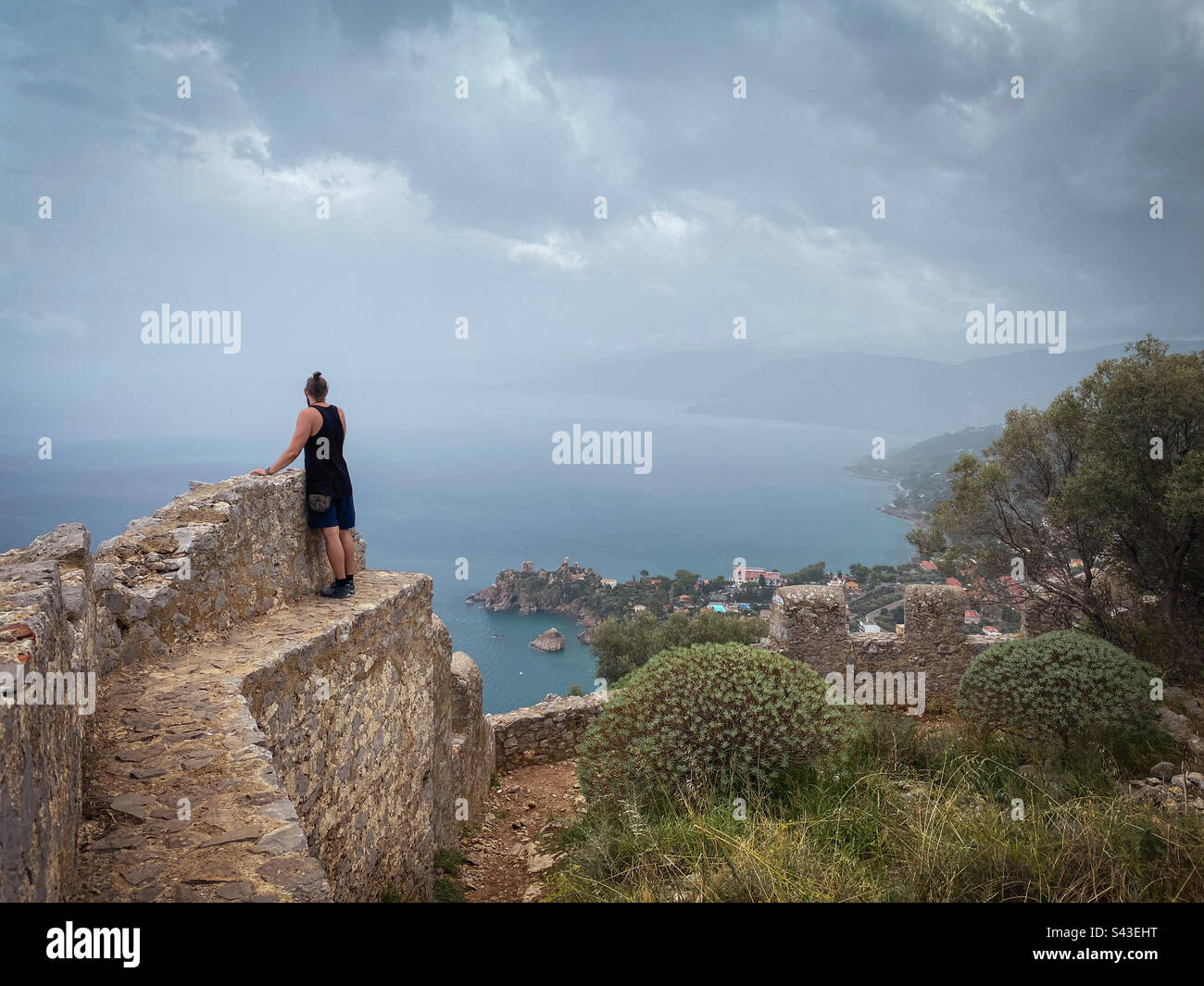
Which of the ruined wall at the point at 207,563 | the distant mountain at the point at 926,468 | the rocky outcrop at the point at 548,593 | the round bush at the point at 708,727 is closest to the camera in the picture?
the ruined wall at the point at 207,563

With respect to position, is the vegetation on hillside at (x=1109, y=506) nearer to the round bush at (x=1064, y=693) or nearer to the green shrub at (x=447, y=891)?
the round bush at (x=1064, y=693)

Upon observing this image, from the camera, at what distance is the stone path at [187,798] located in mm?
2512

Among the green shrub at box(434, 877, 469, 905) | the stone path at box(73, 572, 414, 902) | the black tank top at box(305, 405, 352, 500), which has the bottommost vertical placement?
the green shrub at box(434, 877, 469, 905)

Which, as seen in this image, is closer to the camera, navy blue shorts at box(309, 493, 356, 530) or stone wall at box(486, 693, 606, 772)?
navy blue shorts at box(309, 493, 356, 530)

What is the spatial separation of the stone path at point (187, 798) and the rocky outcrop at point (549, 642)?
18.2m

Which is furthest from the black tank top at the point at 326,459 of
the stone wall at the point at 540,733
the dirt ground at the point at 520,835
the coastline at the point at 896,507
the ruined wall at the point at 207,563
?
the coastline at the point at 896,507

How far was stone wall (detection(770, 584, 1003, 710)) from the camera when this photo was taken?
1112 cm

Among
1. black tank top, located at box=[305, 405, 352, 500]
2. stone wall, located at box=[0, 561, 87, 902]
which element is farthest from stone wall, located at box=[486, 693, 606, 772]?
stone wall, located at box=[0, 561, 87, 902]

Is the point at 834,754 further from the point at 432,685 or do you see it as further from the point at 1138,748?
the point at 1138,748

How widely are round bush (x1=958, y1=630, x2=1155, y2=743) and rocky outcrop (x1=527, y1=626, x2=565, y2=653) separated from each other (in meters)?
15.3

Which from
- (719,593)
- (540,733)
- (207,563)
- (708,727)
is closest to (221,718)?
(207,563)

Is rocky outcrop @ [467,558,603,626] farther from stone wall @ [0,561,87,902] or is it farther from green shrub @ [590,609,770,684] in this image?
stone wall @ [0,561,87,902]

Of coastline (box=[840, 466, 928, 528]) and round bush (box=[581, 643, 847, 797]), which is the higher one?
coastline (box=[840, 466, 928, 528])
